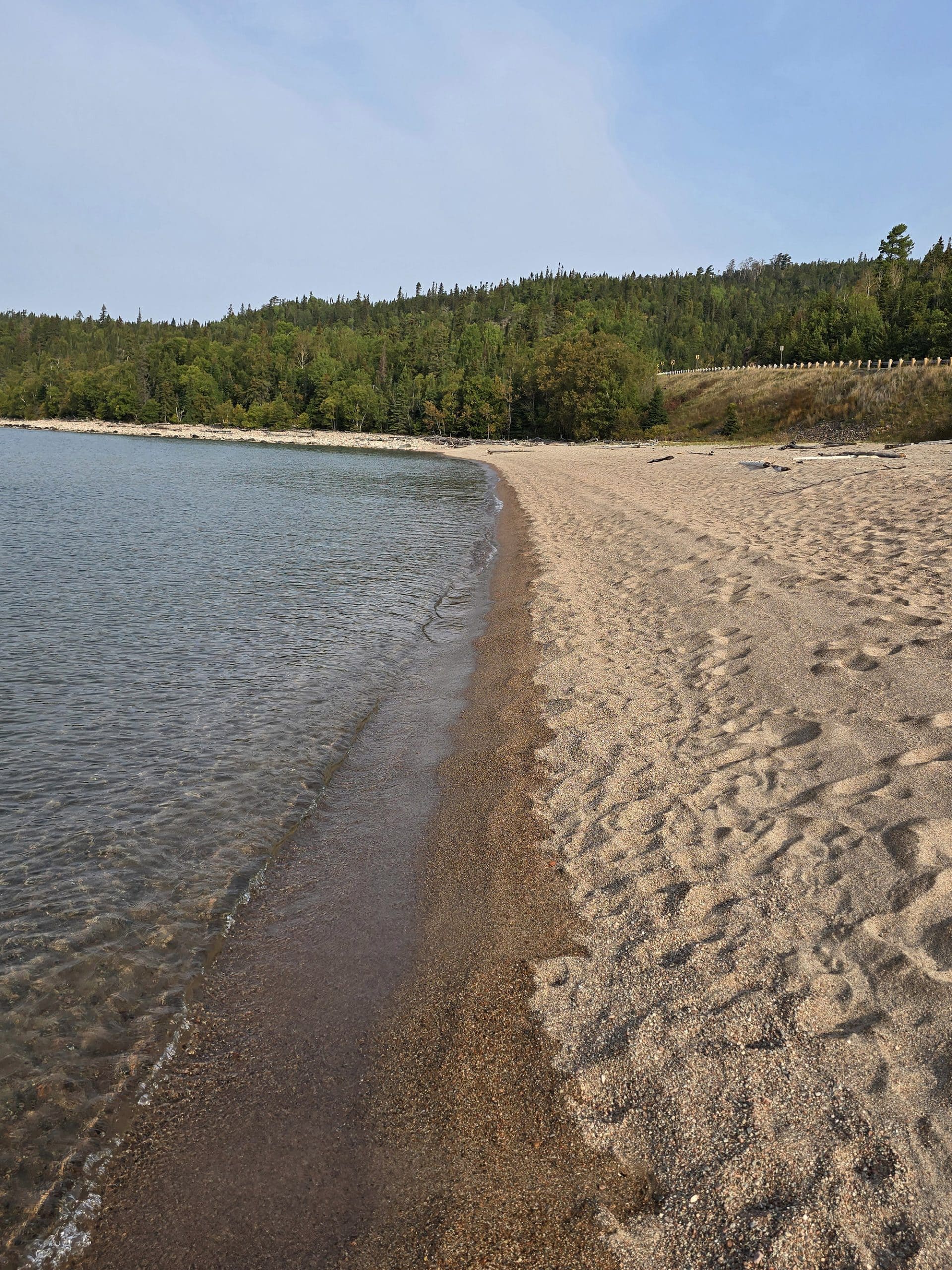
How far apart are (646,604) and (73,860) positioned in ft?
27.9

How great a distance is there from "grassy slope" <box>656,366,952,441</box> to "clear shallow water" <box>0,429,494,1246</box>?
113 ft

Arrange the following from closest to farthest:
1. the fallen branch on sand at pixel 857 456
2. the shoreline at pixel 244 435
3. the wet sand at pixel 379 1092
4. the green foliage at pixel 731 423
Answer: the wet sand at pixel 379 1092
the fallen branch on sand at pixel 857 456
the green foliage at pixel 731 423
the shoreline at pixel 244 435

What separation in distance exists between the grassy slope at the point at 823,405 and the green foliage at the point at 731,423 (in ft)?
1.82

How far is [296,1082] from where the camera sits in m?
3.89

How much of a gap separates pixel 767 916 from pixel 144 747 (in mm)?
6372

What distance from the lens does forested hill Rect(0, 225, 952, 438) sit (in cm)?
8469

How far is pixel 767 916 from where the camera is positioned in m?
4.39

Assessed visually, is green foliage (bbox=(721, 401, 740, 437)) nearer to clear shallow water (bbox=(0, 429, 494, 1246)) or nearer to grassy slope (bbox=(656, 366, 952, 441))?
grassy slope (bbox=(656, 366, 952, 441))

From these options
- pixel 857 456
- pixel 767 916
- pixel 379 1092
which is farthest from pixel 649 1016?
pixel 857 456

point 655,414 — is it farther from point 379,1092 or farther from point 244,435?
point 379,1092

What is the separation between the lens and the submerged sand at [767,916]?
286 cm

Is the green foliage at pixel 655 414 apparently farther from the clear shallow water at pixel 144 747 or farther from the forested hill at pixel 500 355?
the clear shallow water at pixel 144 747

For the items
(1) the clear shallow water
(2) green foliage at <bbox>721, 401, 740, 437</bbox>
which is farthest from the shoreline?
(1) the clear shallow water

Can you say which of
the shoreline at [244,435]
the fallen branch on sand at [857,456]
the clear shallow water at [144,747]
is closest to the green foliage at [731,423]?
the fallen branch on sand at [857,456]
